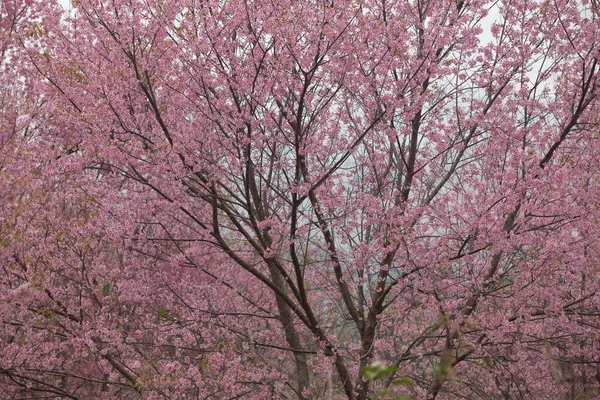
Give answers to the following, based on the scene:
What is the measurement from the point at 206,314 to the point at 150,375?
1861mm

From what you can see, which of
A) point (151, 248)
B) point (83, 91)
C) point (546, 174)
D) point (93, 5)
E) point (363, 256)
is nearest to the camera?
point (93, 5)

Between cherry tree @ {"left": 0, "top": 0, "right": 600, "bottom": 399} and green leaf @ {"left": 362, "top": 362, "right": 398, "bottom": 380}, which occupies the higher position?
cherry tree @ {"left": 0, "top": 0, "right": 600, "bottom": 399}

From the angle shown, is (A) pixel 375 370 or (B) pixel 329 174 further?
(B) pixel 329 174

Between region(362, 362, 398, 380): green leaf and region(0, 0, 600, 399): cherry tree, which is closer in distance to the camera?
region(362, 362, 398, 380): green leaf

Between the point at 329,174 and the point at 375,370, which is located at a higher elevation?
the point at 329,174

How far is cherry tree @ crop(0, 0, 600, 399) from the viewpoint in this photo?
6.41 meters

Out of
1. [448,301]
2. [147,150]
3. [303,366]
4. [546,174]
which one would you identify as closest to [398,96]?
[546,174]

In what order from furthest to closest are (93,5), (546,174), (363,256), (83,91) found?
(83,91) < (363,256) < (546,174) < (93,5)

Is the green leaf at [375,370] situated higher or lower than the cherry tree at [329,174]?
lower

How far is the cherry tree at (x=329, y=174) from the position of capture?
6.41 m

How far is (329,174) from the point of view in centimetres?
661

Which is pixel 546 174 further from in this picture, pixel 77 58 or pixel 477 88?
pixel 77 58

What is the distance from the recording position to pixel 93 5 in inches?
247

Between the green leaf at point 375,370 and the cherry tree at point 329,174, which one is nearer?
the green leaf at point 375,370
